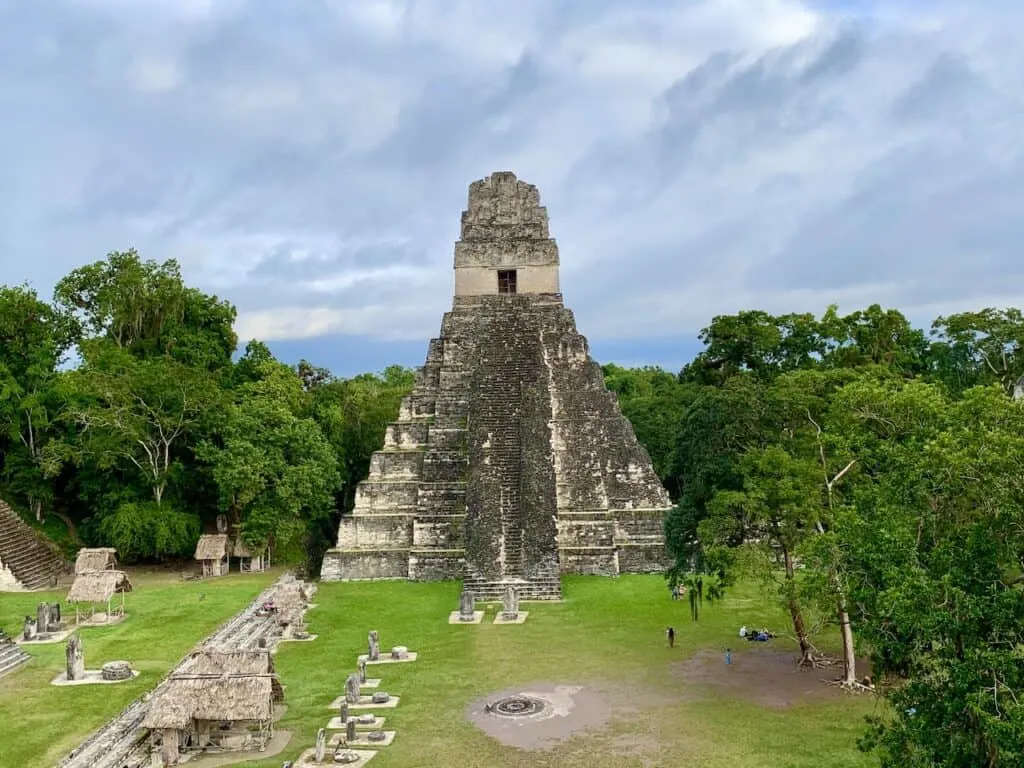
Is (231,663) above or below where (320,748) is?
above

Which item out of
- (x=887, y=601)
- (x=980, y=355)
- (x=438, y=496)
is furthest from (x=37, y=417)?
(x=980, y=355)

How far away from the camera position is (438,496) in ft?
84.9

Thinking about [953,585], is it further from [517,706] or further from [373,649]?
[373,649]

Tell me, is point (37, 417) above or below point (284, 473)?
above

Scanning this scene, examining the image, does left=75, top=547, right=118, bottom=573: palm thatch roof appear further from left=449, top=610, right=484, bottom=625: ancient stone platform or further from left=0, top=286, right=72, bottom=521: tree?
left=449, top=610, right=484, bottom=625: ancient stone platform

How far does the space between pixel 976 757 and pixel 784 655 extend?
869 cm

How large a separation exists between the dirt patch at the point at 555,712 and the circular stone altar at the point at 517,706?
0.22 ft

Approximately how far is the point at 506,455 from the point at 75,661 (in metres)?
13.0

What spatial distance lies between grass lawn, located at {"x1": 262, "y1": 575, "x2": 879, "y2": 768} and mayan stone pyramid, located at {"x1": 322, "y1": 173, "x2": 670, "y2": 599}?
1285 mm

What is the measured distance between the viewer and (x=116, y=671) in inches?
634

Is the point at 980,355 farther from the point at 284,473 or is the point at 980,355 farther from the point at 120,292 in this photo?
the point at 120,292

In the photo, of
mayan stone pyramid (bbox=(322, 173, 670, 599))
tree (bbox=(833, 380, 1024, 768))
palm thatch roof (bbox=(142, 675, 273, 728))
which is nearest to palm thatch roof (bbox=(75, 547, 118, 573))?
mayan stone pyramid (bbox=(322, 173, 670, 599))

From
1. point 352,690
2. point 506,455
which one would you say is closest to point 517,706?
point 352,690

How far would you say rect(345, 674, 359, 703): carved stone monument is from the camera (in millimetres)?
14445
